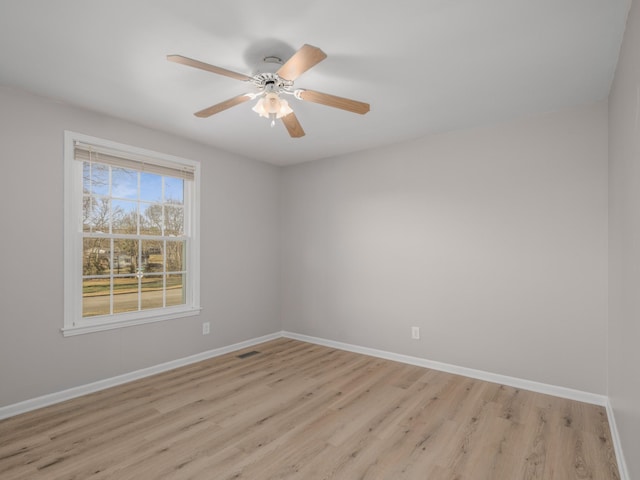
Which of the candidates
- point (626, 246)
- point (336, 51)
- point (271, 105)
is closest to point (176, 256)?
point (271, 105)

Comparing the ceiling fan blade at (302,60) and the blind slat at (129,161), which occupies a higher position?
the ceiling fan blade at (302,60)

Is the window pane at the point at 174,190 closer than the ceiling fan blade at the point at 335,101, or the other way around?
the ceiling fan blade at the point at 335,101

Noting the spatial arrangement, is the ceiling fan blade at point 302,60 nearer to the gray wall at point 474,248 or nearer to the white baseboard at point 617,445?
the gray wall at point 474,248

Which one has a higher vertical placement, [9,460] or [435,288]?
[435,288]

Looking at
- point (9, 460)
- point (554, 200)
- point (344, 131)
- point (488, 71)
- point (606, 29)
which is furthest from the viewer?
point (344, 131)

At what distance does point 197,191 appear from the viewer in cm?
407

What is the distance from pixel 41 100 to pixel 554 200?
14.5 feet

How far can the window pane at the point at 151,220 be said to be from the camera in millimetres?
3670

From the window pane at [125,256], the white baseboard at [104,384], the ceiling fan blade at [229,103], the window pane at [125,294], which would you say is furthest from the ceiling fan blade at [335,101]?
the white baseboard at [104,384]

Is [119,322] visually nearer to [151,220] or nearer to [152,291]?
[152,291]

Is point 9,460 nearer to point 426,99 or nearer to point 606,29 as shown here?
point 426,99

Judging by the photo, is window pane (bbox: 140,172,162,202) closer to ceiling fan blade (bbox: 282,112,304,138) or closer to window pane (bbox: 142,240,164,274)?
window pane (bbox: 142,240,164,274)

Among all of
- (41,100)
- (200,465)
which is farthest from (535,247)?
(41,100)

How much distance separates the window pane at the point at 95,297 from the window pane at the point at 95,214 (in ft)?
1.56
